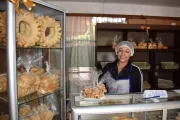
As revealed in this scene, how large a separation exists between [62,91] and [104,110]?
57 centimetres

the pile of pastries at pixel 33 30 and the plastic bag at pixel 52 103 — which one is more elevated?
the pile of pastries at pixel 33 30

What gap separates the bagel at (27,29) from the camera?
3.62 ft

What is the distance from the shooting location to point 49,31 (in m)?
1.40

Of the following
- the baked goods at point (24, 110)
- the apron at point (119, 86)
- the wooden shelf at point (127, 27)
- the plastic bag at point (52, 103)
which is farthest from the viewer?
the wooden shelf at point (127, 27)

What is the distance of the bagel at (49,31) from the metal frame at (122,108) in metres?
0.55

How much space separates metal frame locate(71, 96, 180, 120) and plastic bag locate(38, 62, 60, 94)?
336 millimetres

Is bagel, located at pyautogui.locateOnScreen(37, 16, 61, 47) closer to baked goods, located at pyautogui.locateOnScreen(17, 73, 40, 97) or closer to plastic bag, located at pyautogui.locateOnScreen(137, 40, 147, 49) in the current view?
baked goods, located at pyautogui.locateOnScreen(17, 73, 40, 97)

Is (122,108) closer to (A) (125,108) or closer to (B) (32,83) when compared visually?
(A) (125,108)

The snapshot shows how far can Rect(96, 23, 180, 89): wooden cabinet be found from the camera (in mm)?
3188

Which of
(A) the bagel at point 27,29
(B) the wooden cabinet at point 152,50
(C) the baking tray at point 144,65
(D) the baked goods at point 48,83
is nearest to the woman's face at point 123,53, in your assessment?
(D) the baked goods at point 48,83

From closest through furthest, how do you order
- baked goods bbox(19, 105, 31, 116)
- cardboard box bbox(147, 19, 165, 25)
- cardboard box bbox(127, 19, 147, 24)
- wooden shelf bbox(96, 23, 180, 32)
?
baked goods bbox(19, 105, 31, 116), wooden shelf bbox(96, 23, 180, 32), cardboard box bbox(127, 19, 147, 24), cardboard box bbox(147, 19, 165, 25)

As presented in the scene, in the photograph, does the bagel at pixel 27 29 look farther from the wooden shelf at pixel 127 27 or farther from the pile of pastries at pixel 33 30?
the wooden shelf at pixel 127 27

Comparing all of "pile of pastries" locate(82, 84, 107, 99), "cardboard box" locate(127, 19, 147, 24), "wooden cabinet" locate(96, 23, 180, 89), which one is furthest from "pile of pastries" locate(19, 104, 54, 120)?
"cardboard box" locate(127, 19, 147, 24)

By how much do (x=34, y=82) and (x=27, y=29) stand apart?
1.27 ft
